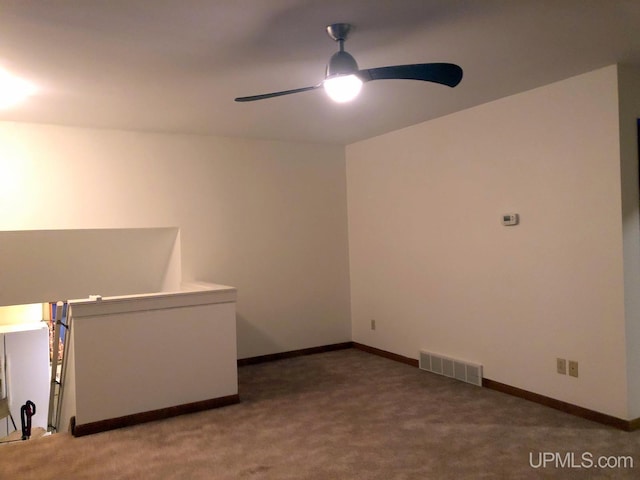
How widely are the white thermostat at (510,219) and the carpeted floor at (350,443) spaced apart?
139cm

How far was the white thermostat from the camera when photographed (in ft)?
12.9

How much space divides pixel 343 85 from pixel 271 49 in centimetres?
61

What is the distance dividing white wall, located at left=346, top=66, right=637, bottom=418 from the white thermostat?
0.04 m

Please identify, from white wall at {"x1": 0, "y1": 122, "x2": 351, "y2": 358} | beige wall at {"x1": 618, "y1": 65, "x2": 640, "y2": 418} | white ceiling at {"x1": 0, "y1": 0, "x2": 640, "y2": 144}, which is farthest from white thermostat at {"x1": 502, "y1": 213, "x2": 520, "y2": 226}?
white wall at {"x1": 0, "y1": 122, "x2": 351, "y2": 358}

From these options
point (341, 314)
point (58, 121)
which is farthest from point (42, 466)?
point (341, 314)

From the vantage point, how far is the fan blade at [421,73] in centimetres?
234

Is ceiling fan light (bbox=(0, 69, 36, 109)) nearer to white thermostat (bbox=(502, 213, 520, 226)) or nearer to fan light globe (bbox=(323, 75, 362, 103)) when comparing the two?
fan light globe (bbox=(323, 75, 362, 103))

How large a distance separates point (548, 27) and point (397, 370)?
3.31 metres

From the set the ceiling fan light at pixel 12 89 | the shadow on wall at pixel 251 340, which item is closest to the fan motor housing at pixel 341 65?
the ceiling fan light at pixel 12 89

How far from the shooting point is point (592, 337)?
11.3ft

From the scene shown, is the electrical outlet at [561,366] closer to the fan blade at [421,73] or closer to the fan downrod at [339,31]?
the fan blade at [421,73]

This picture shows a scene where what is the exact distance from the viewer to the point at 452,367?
4531 millimetres

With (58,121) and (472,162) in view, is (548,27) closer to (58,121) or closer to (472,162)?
(472,162)

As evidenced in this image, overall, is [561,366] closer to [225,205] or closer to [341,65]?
A: [341,65]
